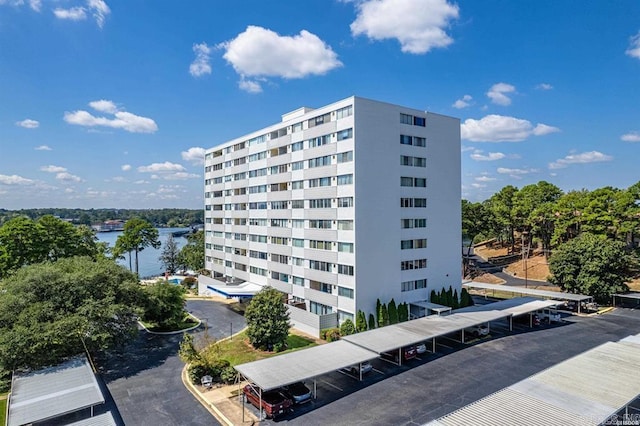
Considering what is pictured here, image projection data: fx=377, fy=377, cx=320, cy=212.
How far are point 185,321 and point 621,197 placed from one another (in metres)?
70.3

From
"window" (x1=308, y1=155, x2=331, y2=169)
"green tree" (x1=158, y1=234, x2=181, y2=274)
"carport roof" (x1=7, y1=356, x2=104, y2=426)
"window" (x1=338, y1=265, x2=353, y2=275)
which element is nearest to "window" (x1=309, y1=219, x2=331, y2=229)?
"window" (x1=338, y1=265, x2=353, y2=275)

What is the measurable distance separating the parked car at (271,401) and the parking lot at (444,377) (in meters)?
0.44

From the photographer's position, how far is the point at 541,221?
76500 millimetres

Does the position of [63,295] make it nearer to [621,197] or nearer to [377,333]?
[377,333]

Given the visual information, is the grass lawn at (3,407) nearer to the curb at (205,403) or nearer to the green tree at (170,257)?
the curb at (205,403)

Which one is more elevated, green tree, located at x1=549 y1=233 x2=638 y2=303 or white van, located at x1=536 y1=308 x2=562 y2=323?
green tree, located at x1=549 y1=233 x2=638 y2=303

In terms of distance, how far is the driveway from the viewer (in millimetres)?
23656

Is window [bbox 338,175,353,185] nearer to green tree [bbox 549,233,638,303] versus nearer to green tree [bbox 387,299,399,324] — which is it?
green tree [bbox 387,299,399,324]

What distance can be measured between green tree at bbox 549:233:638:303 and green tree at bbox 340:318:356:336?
32.6 meters

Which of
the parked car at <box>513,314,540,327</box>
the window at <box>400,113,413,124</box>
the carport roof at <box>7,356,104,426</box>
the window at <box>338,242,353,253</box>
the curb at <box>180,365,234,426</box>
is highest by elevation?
the window at <box>400,113,413,124</box>

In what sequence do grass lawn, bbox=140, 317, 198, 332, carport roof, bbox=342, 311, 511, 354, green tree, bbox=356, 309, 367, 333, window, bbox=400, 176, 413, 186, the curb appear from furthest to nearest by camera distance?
grass lawn, bbox=140, 317, 198, 332
window, bbox=400, 176, 413, 186
green tree, bbox=356, 309, 367, 333
carport roof, bbox=342, 311, 511, 354
the curb

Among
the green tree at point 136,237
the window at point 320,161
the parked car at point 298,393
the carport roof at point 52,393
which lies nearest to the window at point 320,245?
the window at point 320,161

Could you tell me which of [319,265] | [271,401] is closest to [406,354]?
[271,401]

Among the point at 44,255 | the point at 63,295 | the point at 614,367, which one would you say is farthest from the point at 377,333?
the point at 44,255
